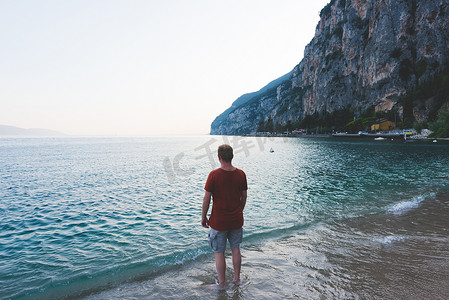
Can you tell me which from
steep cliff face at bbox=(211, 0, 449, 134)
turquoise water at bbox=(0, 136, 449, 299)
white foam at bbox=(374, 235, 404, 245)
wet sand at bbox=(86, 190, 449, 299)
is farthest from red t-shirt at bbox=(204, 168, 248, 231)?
steep cliff face at bbox=(211, 0, 449, 134)

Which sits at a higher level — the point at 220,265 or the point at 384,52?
the point at 384,52

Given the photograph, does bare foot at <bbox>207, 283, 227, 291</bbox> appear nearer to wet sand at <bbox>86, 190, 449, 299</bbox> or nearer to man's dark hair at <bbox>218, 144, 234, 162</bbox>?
wet sand at <bbox>86, 190, 449, 299</bbox>

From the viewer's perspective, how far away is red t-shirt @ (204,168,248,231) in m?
4.89

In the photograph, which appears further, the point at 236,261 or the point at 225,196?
the point at 236,261

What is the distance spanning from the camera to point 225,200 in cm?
496

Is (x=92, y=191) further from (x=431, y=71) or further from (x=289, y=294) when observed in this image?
(x=431, y=71)

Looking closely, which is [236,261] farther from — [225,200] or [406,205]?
[406,205]

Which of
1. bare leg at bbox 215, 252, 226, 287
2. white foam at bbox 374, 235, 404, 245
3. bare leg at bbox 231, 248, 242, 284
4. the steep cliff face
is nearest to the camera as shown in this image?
bare leg at bbox 215, 252, 226, 287

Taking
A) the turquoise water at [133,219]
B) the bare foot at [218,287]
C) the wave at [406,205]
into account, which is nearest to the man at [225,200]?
the bare foot at [218,287]

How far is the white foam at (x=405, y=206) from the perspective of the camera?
11.9m

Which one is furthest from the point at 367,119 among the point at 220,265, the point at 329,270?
the point at 220,265

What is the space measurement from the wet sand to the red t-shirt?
1.68 m

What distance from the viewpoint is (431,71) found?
394 feet

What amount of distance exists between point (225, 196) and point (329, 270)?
3.74 metres
